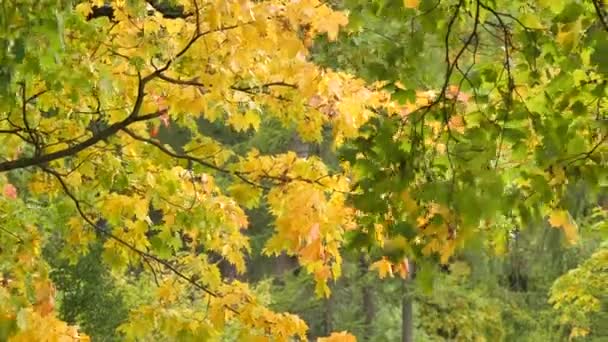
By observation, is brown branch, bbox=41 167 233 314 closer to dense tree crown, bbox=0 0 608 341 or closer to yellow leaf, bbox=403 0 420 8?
dense tree crown, bbox=0 0 608 341

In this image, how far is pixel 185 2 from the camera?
4016 millimetres

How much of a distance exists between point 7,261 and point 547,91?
9.17ft

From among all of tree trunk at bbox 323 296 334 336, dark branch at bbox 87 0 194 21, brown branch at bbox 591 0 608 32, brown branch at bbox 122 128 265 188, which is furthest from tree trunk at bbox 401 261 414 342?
brown branch at bbox 591 0 608 32

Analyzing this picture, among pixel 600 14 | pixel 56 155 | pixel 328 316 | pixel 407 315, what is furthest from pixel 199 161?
pixel 328 316

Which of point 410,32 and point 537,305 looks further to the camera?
point 537,305

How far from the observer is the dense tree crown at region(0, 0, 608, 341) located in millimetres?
2537

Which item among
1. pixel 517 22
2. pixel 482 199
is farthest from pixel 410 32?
pixel 482 199

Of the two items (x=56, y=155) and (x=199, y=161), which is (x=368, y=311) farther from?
(x=56, y=155)

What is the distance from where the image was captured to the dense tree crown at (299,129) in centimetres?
254

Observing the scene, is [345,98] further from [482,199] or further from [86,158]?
[482,199]

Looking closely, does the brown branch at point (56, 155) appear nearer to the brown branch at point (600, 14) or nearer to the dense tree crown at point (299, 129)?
the dense tree crown at point (299, 129)

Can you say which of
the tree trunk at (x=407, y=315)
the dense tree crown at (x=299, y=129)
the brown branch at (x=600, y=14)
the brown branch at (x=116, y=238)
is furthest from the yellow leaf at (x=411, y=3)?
the tree trunk at (x=407, y=315)

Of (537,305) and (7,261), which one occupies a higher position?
(537,305)

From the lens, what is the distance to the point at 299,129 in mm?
4789
